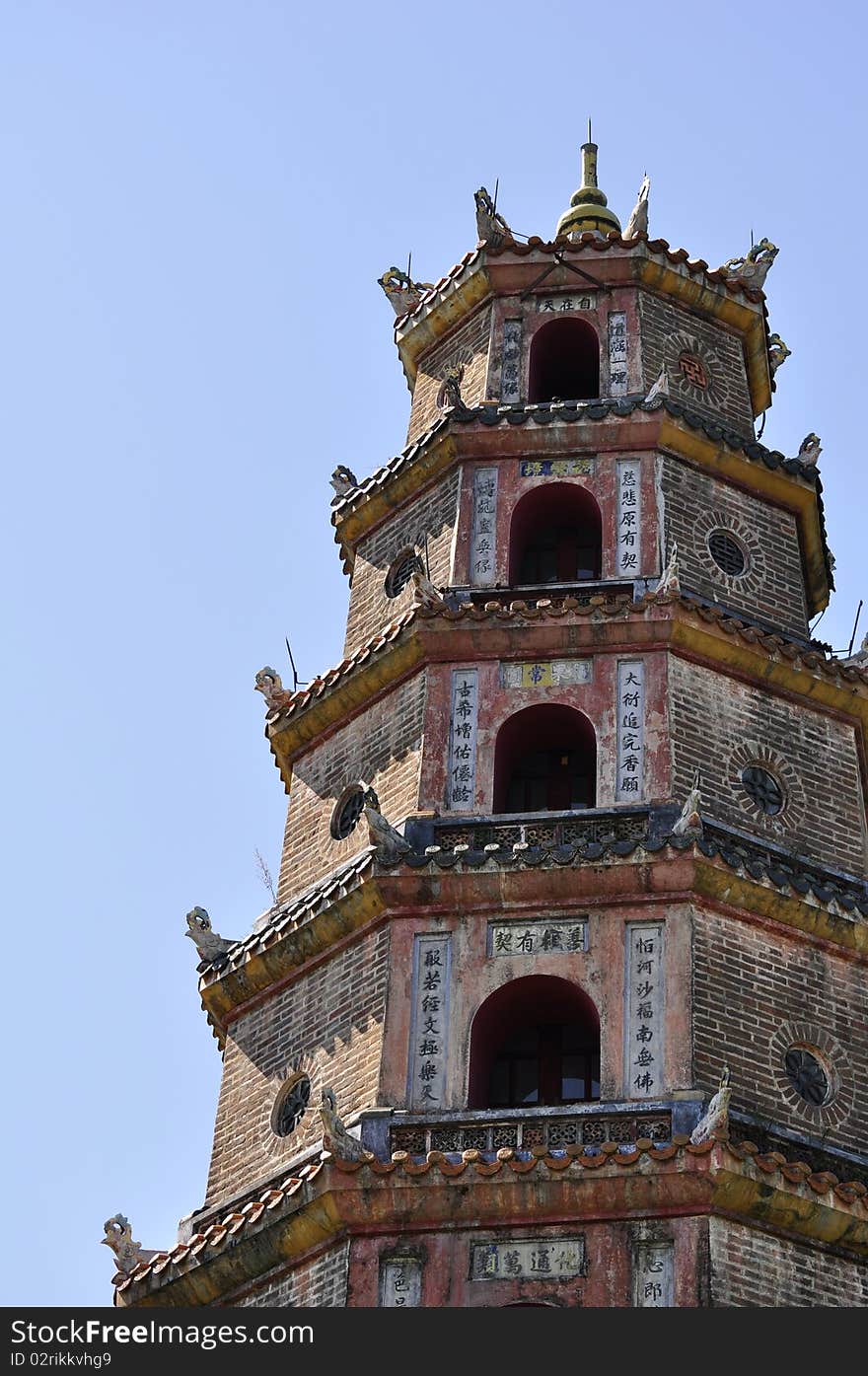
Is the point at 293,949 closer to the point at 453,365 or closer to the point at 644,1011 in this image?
the point at 644,1011

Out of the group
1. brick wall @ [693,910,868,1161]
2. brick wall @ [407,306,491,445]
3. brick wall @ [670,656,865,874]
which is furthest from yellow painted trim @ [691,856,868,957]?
brick wall @ [407,306,491,445]

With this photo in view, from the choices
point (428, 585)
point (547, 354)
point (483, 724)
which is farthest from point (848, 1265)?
point (547, 354)

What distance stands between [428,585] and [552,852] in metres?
3.60

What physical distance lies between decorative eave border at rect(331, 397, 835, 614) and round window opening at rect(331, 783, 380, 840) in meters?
3.81

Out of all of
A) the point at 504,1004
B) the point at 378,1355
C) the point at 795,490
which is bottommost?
the point at 378,1355

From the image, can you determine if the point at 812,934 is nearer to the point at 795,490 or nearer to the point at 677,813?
the point at 677,813

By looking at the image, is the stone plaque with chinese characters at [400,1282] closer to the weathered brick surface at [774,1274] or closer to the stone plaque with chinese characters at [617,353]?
the weathered brick surface at [774,1274]

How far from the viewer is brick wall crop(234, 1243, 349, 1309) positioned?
19906 millimetres

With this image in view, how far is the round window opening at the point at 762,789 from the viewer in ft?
77.5

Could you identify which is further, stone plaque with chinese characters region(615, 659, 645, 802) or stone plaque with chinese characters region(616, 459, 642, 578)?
stone plaque with chinese characters region(616, 459, 642, 578)

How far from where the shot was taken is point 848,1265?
20156mm

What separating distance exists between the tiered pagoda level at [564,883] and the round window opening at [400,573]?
0.33 ft

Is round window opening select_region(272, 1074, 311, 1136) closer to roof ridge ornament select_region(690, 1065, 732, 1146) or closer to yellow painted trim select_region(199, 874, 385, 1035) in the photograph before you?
yellow painted trim select_region(199, 874, 385, 1035)

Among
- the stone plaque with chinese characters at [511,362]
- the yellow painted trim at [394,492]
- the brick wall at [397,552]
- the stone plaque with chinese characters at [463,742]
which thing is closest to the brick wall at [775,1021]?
the stone plaque with chinese characters at [463,742]
